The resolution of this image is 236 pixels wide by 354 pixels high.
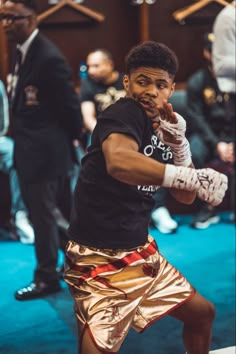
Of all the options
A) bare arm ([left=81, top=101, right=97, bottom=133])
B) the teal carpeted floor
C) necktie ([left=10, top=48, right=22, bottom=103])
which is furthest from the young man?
bare arm ([left=81, top=101, right=97, bottom=133])

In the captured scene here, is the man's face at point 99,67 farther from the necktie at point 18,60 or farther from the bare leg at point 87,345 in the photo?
the bare leg at point 87,345

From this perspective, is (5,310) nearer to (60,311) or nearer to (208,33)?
(60,311)

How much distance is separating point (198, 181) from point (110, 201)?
13.8 inches

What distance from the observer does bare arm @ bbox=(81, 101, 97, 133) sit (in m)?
4.57

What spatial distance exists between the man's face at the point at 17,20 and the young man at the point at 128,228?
1.38 m

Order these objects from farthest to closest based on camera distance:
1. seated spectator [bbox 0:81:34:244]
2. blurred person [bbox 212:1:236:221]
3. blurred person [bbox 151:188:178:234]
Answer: blurred person [bbox 151:188:178:234] < seated spectator [bbox 0:81:34:244] < blurred person [bbox 212:1:236:221]

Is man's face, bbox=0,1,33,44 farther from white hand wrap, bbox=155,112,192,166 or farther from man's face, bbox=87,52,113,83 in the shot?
white hand wrap, bbox=155,112,192,166

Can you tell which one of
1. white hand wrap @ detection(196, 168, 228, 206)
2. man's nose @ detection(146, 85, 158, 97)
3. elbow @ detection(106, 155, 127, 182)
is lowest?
white hand wrap @ detection(196, 168, 228, 206)

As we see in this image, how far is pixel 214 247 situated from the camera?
13.6ft

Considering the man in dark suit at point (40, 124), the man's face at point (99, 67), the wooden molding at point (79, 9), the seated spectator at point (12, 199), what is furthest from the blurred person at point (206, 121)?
the man in dark suit at point (40, 124)

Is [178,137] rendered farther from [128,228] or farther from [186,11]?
[186,11]

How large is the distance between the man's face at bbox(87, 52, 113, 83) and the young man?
2.69 m

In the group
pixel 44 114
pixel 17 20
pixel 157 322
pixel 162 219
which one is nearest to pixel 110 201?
pixel 157 322

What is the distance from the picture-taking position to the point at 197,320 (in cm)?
205
